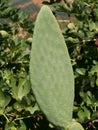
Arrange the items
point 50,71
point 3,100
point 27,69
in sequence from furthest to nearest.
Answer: point 27,69 → point 3,100 → point 50,71

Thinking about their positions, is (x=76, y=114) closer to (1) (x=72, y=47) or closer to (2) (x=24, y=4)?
(1) (x=72, y=47)

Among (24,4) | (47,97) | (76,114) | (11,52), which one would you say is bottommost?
(24,4)

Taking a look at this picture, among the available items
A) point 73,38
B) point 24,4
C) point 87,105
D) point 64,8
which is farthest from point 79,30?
point 24,4

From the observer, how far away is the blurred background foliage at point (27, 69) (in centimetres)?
145

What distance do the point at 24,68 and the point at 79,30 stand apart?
0.27 m

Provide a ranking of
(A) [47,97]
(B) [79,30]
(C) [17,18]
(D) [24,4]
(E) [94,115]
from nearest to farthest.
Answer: (A) [47,97], (E) [94,115], (B) [79,30], (C) [17,18], (D) [24,4]

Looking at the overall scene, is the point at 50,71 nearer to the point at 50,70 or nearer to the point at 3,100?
the point at 50,70

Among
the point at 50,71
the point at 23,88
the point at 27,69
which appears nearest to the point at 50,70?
the point at 50,71

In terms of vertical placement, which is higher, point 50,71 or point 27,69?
point 50,71

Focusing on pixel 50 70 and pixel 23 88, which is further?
pixel 23 88

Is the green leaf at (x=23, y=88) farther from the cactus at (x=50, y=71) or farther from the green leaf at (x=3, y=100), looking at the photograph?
the cactus at (x=50, y=71)

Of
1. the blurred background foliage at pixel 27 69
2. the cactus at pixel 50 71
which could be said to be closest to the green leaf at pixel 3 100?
the blurred background foliage at pixel 27 69

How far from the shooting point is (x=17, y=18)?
2119mm

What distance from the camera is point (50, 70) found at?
915 mm
